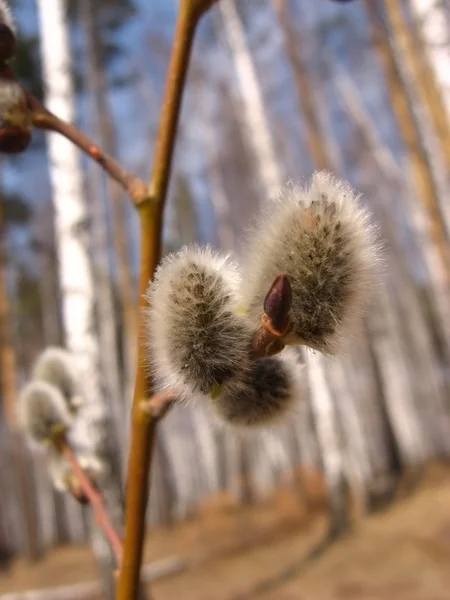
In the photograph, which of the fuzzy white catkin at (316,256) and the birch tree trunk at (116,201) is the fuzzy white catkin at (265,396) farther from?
the birch tree trunk at (116,201)

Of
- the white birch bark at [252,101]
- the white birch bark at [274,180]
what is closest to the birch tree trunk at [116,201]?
the white birch bark at [252,101]

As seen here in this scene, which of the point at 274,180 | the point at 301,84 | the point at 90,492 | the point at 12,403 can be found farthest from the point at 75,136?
the point at 12,403

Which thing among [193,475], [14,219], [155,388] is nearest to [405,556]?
[155,388]

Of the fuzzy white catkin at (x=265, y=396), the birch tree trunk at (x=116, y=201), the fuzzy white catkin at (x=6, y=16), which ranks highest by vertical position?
the birch tree trunk at (x=116, y=201)

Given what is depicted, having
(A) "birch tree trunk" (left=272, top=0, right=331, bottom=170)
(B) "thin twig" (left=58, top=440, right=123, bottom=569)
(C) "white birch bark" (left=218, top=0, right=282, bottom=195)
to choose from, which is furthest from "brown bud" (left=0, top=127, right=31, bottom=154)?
(A) "birch tree trunk" (left=272, top=0, right=331, bottom=170)

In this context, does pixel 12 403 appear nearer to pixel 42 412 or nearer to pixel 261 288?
pixel 42 412

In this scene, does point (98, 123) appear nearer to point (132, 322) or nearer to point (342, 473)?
point (132, 322)
